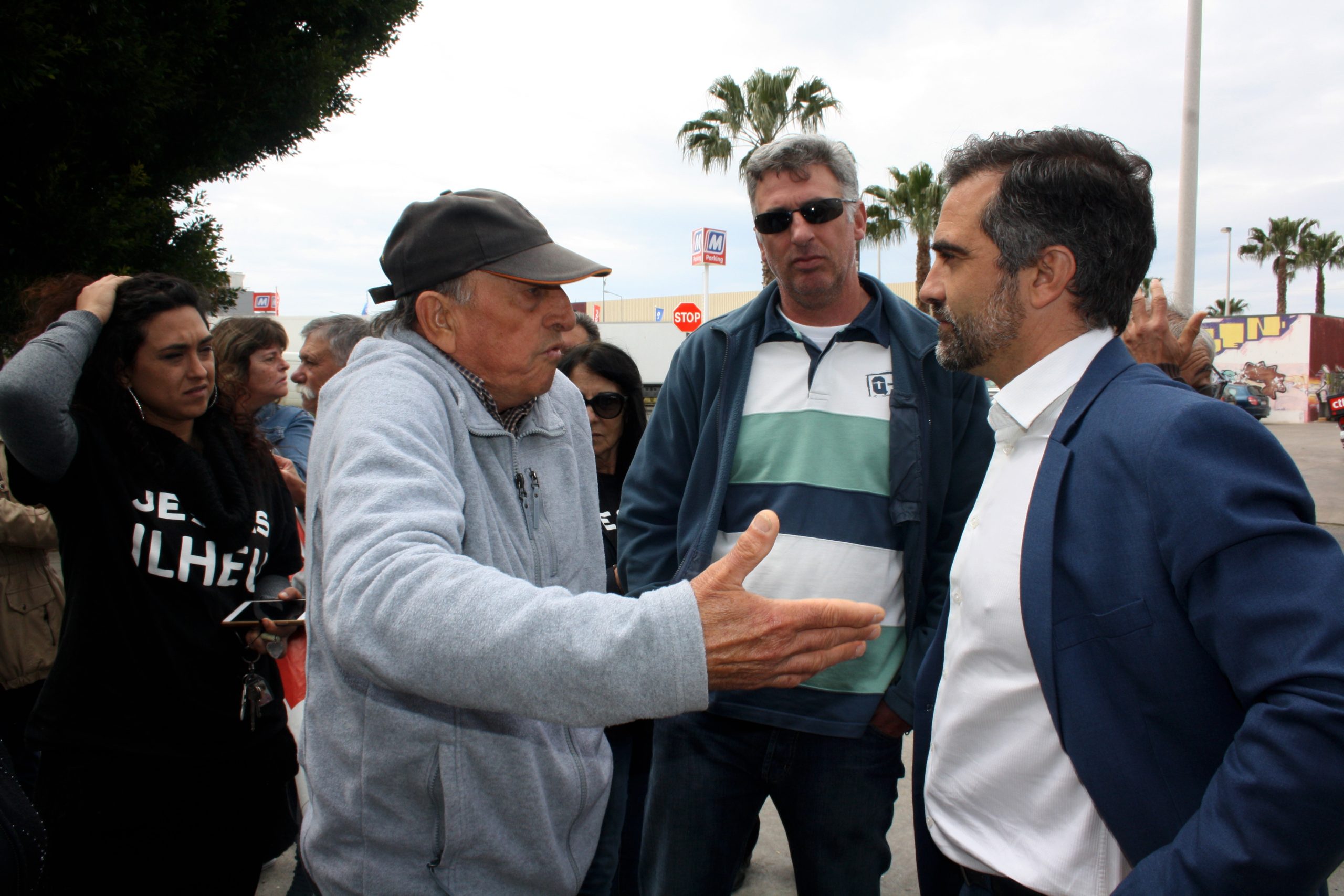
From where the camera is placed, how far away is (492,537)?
1422 mm

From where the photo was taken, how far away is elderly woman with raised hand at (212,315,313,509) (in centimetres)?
366

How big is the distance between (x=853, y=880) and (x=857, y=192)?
2.09 metres

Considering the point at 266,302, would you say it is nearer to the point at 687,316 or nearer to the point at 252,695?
the point at 687,316

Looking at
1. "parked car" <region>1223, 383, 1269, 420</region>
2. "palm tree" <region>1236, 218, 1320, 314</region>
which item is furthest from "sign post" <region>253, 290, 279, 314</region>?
"palm tree" <region>1236, 218, 1320, 314</region>

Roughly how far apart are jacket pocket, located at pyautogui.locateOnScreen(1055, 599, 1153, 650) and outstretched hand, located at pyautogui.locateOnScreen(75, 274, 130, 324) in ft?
9.05

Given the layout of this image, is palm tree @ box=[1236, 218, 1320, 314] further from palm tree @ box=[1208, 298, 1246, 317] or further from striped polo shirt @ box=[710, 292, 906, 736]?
striped polo shirt @ box=[710, 292, 906, 736]

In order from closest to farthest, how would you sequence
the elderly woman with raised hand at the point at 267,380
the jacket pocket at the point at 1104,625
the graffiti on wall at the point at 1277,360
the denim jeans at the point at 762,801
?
1. the jacket pocket at the point at 1104,625
2. the denim jeans at the point at 762,801
3. the elderly woman with raised hand at the point at 267,380
4. the graffiti on wall at the point at 1277,360

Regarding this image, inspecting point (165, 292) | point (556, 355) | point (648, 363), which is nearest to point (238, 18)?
point (165, 292)

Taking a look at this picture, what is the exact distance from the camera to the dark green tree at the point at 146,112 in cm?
584

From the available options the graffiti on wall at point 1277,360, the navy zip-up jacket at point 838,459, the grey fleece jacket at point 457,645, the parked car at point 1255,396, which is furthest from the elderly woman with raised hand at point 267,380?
the graffiti on wall at point 1277,360

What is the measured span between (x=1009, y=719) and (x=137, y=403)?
2.52 metres

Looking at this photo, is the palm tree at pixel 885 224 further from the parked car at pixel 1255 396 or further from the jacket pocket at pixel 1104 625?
the jacket pocket at pixel 1104 625

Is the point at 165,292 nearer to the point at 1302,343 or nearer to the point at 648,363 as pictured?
the point at 648,363

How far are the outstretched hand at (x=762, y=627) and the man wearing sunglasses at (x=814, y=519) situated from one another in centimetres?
116
